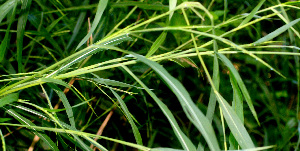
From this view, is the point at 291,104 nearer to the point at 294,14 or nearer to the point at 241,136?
the point at 294,14

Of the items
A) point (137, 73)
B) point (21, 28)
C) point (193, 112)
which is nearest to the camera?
point (193, 112)

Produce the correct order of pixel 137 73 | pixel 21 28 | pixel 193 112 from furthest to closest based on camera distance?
pixel 137 73
pixel 21 28
pixel 193 112

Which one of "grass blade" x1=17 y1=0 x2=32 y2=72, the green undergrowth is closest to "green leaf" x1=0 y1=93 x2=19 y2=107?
the green undergrowth

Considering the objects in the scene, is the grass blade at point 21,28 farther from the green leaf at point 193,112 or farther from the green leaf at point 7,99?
the green leaf at point 193,112

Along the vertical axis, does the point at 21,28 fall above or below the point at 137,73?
above

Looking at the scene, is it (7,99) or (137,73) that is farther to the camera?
(137,73)

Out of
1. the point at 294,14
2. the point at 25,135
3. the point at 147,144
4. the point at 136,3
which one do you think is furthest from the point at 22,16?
the point at 294,14

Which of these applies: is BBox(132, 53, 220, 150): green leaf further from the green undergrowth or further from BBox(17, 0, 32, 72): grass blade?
BBox(17, 0, 32, 72): grass blade

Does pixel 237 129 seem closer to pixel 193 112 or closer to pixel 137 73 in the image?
pixel 193 112

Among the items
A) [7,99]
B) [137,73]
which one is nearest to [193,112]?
[7,99]
